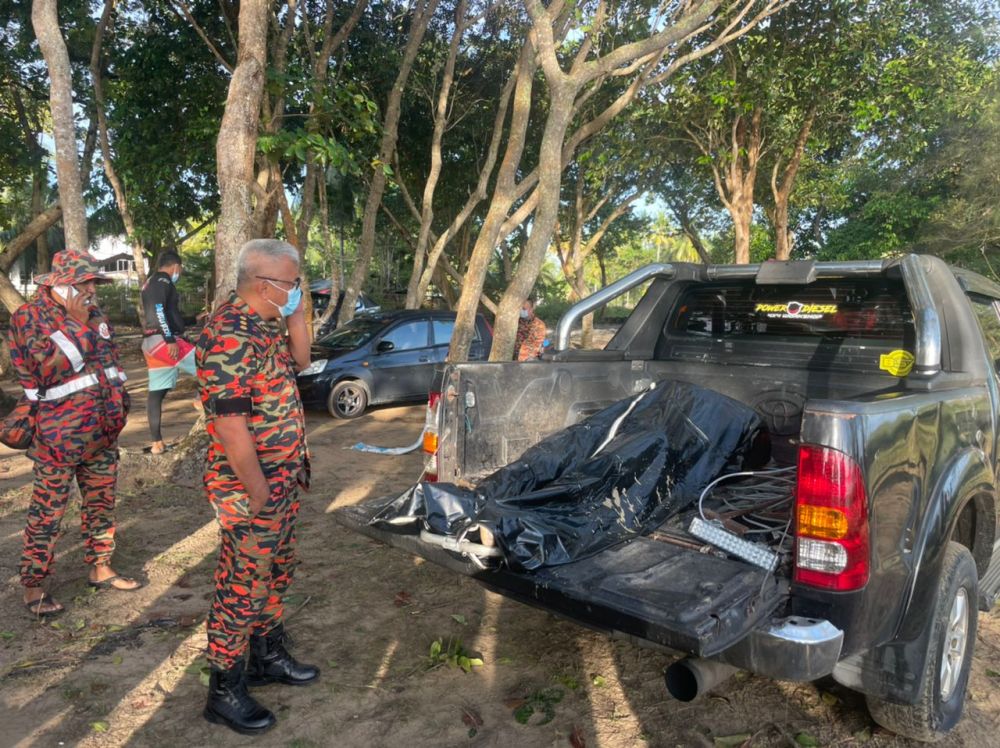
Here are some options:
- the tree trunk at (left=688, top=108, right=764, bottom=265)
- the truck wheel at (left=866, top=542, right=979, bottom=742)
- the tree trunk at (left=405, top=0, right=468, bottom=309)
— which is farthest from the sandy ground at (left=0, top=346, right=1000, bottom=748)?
the tree trunk at (left=688, top=108, right=764, bottom=265)

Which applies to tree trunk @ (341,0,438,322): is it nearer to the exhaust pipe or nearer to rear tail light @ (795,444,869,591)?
rear tail light @ (795,444,869,591)

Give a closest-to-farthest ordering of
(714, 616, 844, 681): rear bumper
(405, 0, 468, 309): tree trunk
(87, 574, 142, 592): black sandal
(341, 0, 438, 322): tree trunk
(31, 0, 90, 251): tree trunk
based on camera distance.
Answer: (714, 616, 844, 681): rear bumper < (87, 574, 142, 592): black sandal < (31, 0, 90, 251): tree trunk < (341, 0, 438, 322): tree trunk < (405, 0, 468, 309): tree trunk

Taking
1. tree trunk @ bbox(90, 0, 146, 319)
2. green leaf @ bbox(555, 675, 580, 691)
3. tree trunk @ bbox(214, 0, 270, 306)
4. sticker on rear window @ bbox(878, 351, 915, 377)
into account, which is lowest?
green leaf @ bbox(555, 675, 580, 691)

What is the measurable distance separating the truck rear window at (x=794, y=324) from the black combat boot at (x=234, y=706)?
295 centimetres

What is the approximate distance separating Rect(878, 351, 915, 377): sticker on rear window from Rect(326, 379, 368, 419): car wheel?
695 cm

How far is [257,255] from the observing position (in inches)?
109

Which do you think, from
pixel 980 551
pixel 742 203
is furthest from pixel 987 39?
pixel 980 551

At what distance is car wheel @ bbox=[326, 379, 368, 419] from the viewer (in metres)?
9.34

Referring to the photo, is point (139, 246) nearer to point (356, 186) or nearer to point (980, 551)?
point (356, 186)

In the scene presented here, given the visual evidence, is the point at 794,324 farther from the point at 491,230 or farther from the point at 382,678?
the point at 491,230

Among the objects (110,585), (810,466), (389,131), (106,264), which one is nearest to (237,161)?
(110,585)

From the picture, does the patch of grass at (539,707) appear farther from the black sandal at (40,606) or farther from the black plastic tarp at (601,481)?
the black sandal at (40,606)

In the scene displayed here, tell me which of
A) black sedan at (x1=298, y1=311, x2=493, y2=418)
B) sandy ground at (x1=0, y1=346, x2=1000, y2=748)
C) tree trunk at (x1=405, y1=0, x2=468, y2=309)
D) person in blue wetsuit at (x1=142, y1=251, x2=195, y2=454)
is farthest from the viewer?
tree trunk at (x1=405, y1=0, x2=468, y2=309)

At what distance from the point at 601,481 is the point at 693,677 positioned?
112 cm
